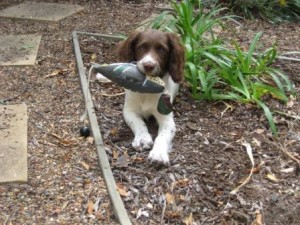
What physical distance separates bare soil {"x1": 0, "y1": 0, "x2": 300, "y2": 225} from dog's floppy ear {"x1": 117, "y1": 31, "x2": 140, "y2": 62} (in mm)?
481

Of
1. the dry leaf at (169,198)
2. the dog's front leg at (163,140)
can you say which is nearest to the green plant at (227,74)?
the dog's front leg at (163,140)

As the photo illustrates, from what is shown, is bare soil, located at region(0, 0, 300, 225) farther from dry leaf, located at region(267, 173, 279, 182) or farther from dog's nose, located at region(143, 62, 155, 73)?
dog's nose, located at region(143, 62, 155, 73)

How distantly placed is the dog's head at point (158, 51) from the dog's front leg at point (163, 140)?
12.1 inches

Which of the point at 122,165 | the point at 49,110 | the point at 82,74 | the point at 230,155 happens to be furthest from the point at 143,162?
the point at 82,74

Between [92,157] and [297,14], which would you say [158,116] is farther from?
[297,14]

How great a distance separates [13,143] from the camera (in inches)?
134

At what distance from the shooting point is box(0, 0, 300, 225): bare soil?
9.41 ft

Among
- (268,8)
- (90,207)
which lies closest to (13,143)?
(90,207)

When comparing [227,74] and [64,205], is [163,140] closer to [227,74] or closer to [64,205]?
[64,205]

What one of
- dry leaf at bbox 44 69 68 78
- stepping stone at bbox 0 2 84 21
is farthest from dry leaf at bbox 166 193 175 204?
stepping stone at bbox 0 2 84 21

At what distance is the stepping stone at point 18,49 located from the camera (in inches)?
186

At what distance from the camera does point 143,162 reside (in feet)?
10.8

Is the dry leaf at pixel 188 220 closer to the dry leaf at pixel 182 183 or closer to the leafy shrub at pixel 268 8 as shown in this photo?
the dry leaf at pixel 182 183

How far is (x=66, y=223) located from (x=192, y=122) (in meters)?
1.45
